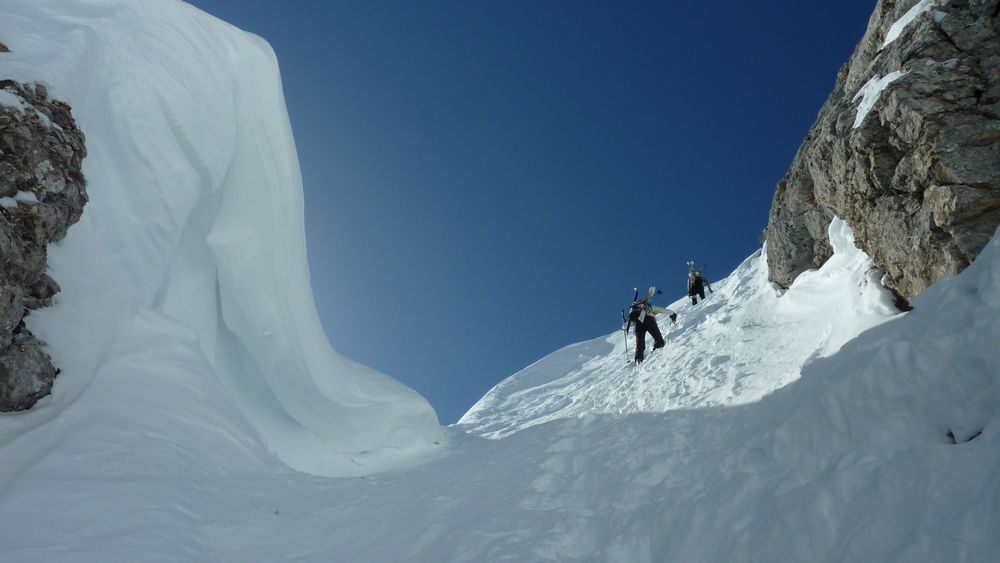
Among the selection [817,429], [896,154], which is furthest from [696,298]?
[817,429]

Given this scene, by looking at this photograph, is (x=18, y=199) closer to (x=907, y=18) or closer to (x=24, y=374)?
(x=24, y=374)

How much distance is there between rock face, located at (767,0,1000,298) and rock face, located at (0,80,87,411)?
33.0 ft

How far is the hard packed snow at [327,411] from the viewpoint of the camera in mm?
3875

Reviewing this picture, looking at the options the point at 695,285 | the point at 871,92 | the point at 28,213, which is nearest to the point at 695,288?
the point at 695,285

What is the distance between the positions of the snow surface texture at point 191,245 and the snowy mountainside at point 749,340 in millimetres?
4388

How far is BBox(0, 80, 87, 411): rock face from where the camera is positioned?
5484mm

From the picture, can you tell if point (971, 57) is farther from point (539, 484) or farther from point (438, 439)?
point (438, 439)

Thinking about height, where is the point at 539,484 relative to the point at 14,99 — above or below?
below

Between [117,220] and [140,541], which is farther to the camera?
[117,220]

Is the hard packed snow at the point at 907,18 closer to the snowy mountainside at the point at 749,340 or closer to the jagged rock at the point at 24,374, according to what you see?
the snowy mountainside at the point at 749,340

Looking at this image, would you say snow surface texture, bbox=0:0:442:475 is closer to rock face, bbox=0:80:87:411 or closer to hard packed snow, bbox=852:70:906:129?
rock face, bbox=0:80:87:411

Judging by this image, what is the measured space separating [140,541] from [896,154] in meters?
9.53

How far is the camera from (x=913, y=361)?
4508mm

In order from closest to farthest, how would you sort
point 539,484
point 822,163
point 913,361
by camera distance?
point 913,361
point 539,484
point 822,163
